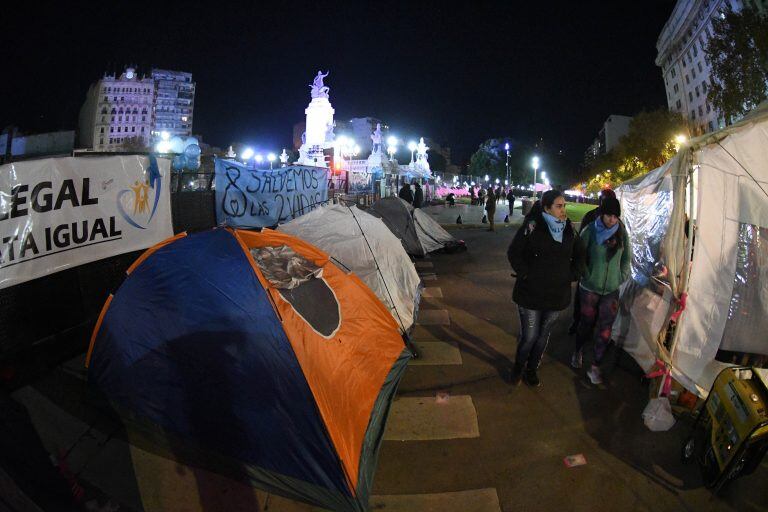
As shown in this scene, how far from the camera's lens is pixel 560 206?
3730 millimetres

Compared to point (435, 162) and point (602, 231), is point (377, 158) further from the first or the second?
point (435, 162)

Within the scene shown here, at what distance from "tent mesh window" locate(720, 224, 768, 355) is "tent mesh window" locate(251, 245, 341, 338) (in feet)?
12.4

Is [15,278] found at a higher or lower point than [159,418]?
higher

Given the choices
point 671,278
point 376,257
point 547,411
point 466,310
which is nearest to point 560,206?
point 671,278

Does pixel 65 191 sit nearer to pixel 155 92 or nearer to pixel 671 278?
pixel 671 278

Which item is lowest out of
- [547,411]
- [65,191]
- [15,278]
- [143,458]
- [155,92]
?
[143,458]

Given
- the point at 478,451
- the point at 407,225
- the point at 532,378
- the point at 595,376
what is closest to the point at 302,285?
the point at 478,451

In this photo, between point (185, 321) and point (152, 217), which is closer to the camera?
point (185, 321)

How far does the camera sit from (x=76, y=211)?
13.2ft

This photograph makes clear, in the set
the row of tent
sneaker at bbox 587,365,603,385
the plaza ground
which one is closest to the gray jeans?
the plaza ground

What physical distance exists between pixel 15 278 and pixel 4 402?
A: 2.26 metres

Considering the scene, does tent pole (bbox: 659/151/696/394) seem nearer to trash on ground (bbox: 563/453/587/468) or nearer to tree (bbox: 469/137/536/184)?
trash on ground (bbox: 563/453/587/468)

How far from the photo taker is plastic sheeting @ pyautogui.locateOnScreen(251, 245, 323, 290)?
11.0ft

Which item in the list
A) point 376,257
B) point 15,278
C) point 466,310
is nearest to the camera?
point 15,278
